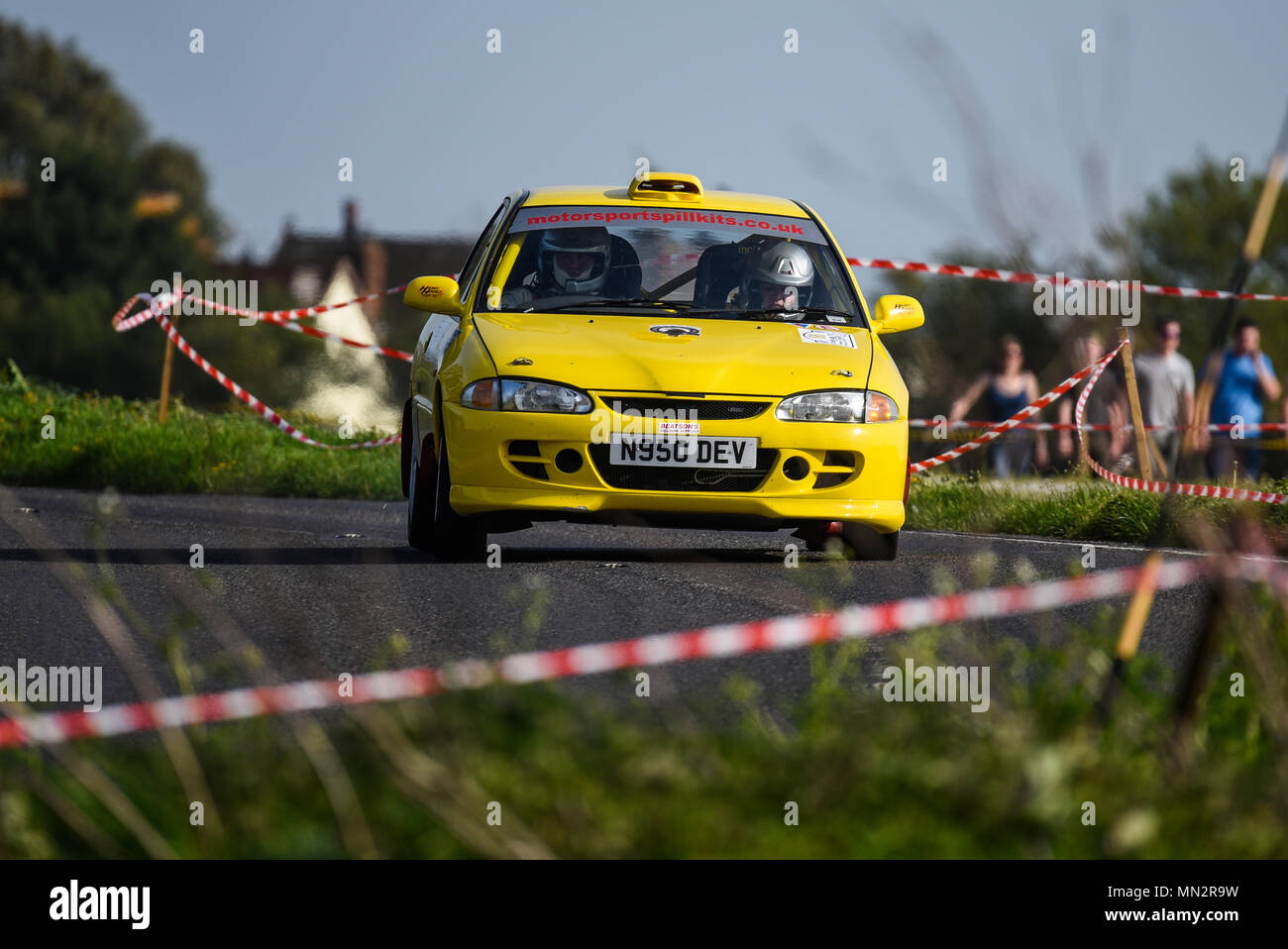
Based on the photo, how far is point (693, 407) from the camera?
8.88 m

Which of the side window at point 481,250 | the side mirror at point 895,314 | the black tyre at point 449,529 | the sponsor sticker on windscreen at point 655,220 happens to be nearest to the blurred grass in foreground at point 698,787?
the black tyre at point 449,529

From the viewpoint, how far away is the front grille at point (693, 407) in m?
8.83

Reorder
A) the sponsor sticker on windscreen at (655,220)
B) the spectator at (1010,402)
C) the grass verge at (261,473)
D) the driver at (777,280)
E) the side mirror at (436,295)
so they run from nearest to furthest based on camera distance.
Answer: the side mirror at (436,295) → the driver at (777,280) → the sponsor sticker on windscreen at (655,220) → the grass verge at (261,473) → the spectator at (1010,402)

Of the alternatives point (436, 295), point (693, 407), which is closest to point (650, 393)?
point (693, 407)

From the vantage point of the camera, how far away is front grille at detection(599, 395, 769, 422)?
29.0 feet

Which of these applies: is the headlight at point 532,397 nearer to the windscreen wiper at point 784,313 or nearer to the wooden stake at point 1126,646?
the windscreen wiper at point 784,313

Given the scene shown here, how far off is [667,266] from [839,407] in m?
1.72

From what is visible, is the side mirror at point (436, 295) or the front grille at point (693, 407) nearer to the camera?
the front grille at point (693, 407)

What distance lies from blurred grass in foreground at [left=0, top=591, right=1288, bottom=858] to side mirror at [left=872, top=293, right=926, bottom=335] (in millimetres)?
5394

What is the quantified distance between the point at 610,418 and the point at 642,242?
5.59 ft
